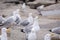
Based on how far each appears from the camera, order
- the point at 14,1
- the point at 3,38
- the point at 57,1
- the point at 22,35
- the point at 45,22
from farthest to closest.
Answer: the point at 14,1
the point at 57,1
the point at 45,22
the point at 22,35
the point at 3,38

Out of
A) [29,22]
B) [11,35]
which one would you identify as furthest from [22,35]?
[29,22]

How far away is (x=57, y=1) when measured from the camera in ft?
46.5

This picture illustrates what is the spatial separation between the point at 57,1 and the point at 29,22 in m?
6.32

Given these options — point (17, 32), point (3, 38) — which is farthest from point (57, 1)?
point (3, 38)

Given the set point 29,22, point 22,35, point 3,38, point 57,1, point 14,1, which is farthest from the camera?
point 14,1

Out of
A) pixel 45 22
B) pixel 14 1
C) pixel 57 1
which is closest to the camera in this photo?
pixel 45 22

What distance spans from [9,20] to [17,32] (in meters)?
0.94

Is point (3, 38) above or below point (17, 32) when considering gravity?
above

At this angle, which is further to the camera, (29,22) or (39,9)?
(39,9)

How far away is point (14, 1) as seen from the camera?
15211 millimetres

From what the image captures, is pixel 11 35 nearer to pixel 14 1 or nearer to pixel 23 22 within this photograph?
pixel 23 22

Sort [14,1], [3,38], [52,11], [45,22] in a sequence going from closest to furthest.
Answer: [3,38]
[45,22]
[52,11]
[14,1]

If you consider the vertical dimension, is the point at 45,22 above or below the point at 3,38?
below

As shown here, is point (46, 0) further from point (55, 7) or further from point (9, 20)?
point (9, 20)
